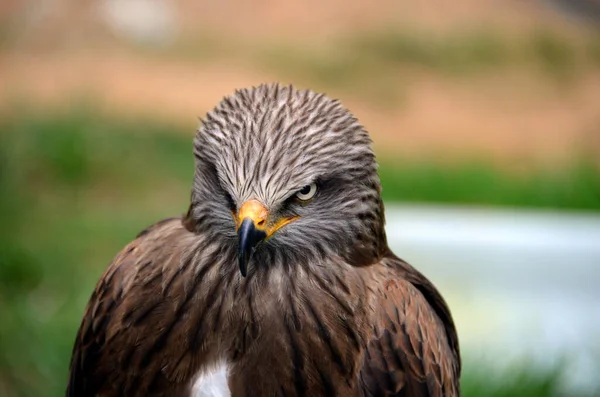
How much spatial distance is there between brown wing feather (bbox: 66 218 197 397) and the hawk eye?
43 cm

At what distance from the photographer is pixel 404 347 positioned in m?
2.60

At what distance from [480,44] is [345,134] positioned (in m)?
11.1

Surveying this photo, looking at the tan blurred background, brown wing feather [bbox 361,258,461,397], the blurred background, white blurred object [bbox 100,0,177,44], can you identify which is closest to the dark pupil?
brown wing feather [bbox 361,258,461,397]

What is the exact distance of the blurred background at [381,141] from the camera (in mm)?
5367

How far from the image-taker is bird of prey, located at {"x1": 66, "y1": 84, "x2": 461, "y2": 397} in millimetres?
2379

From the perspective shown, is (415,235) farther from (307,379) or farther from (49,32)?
(49,32)

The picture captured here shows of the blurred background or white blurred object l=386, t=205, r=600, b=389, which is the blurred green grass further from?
white blurred object l=386, t=205, r=600, b=389

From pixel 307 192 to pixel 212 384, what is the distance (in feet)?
1.90

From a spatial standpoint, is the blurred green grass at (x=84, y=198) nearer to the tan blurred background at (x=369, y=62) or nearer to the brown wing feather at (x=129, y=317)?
the tan blurred background at (x=369, y=62)

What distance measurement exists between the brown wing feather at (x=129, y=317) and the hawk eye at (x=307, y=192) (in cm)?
43

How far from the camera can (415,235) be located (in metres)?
5.93

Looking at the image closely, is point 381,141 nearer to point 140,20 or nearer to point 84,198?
point 84,198

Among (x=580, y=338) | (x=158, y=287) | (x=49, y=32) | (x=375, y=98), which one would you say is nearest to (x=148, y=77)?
(x=49, y=32)

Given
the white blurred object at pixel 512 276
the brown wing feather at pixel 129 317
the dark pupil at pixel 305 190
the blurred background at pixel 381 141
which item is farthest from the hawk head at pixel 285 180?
the white blurred object at pixel 512 276
